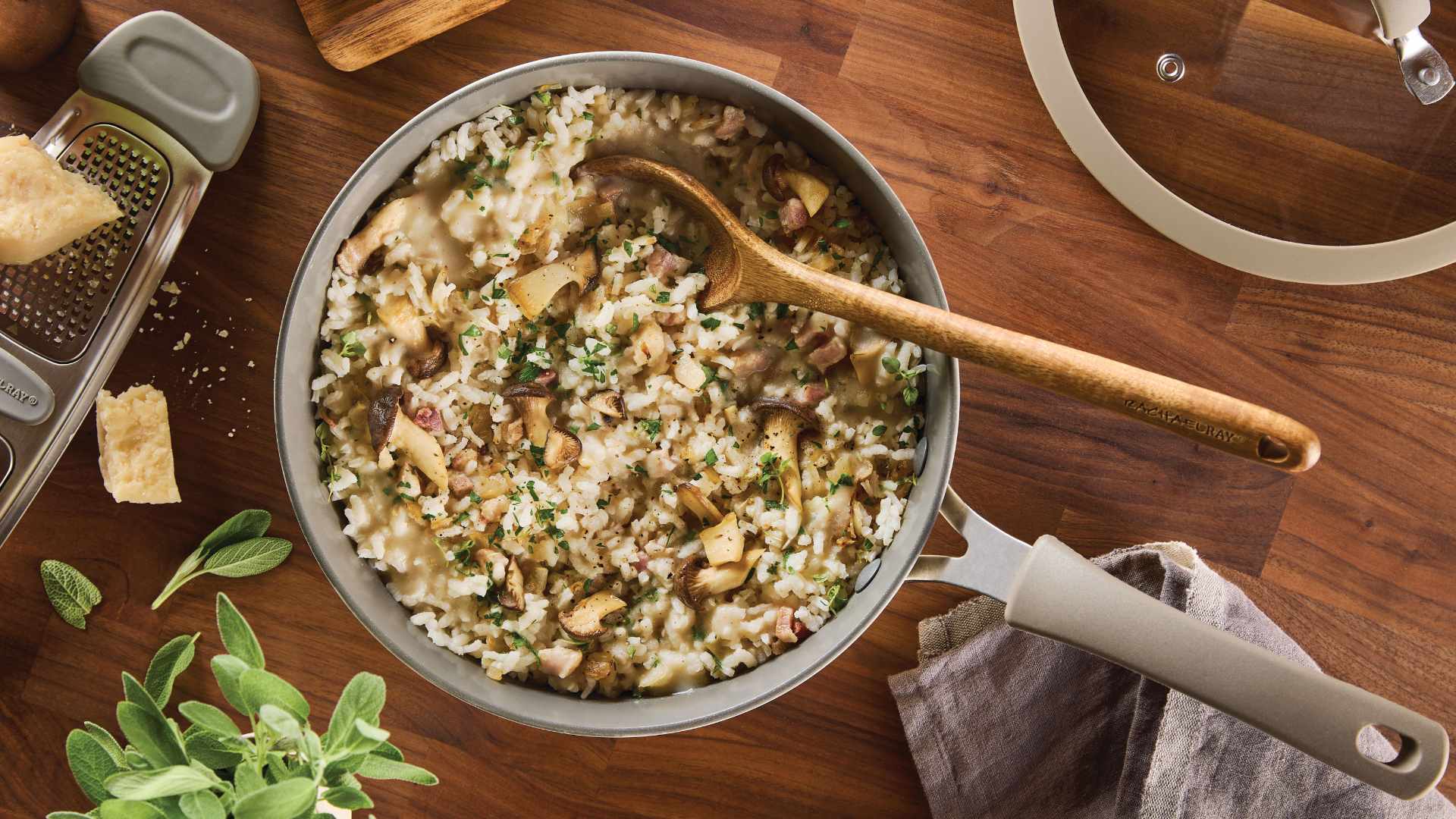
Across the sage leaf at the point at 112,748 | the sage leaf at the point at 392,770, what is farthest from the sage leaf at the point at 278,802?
the sage leaf at the point at 112,748

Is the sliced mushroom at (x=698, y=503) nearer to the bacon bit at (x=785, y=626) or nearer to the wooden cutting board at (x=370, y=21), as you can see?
the bacon bit at (x=785, y=626)

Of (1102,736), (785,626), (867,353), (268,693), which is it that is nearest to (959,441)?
(867,353)

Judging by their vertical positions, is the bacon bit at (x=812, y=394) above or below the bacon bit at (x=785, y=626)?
above

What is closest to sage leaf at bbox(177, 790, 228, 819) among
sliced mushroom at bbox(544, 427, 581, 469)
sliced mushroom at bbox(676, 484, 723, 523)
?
sliced mushroom at bbox(544, 427, 581, 469)

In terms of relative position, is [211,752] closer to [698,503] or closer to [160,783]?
[160,783]

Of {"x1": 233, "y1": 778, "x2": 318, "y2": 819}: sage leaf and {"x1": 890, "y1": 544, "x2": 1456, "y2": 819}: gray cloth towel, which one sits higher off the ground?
{"x1": 233, "y1": 778, "x2": 318, "y2": 819}: sage leaf

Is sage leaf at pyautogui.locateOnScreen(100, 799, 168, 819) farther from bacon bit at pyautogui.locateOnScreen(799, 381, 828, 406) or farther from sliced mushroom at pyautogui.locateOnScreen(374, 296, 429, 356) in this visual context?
bacon bit at pyautogui.locateOnScreen(799, 381, 828, 406)
